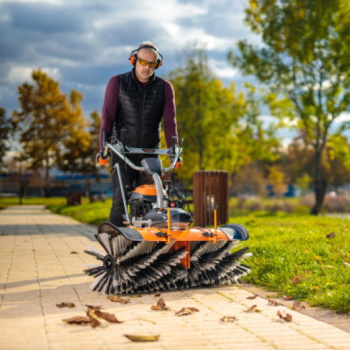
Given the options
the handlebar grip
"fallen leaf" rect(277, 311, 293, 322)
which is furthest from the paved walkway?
the handlebar grip

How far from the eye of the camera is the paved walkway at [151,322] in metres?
3.69

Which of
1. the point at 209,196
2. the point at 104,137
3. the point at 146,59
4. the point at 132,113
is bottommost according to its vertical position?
the point at 209,196

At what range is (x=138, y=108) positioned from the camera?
6281mm

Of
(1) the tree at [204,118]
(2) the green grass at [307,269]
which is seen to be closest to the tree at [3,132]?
(1) the tree at [204,118]

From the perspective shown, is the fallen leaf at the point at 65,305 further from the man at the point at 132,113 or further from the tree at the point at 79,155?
the tree at the point at 79,155

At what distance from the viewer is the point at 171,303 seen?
491cm

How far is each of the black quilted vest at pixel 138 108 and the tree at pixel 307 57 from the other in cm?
1660

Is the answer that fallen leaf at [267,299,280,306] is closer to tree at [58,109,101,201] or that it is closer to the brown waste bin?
the brown waste bin

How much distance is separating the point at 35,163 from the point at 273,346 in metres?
41.6

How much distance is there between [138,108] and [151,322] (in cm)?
275

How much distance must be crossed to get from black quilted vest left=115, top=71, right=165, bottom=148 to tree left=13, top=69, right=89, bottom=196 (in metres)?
37.5

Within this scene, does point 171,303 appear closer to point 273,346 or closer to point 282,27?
point 273,346

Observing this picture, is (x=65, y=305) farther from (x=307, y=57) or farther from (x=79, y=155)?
(x=79, y=155)

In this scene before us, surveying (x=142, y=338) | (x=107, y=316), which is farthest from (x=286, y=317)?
(x=107, y=316)
